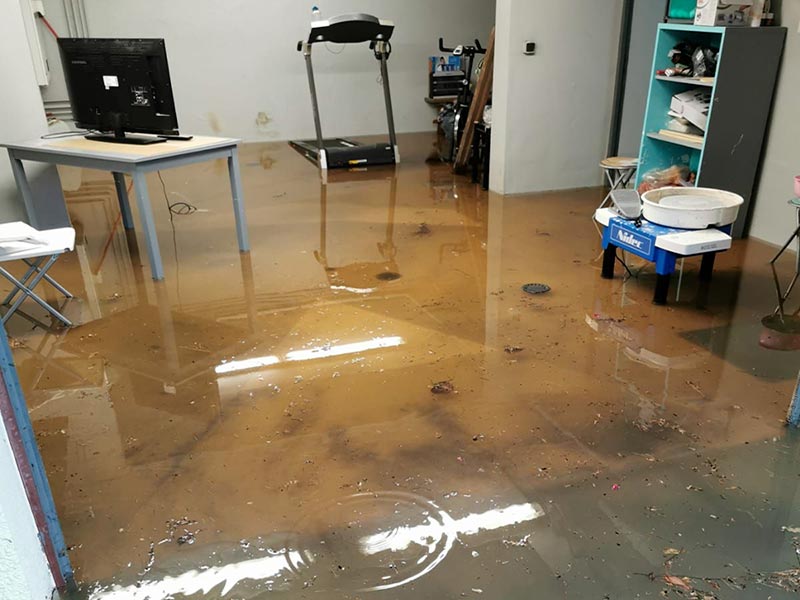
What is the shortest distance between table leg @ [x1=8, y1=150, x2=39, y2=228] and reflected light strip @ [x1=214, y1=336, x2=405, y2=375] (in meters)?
2.47

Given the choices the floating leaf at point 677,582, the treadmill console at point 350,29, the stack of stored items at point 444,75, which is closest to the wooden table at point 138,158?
the treadmill console at point 350,29

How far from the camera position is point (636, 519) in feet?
6.98

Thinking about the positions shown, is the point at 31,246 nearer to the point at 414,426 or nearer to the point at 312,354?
the point at 312,354

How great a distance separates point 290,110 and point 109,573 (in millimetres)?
7630

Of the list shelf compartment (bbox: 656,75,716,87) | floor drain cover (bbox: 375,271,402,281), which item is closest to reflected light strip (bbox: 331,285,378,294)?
floor drain cover (bbox: 375,271,402,281)

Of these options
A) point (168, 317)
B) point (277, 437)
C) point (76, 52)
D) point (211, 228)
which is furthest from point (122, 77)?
point (277, 437)

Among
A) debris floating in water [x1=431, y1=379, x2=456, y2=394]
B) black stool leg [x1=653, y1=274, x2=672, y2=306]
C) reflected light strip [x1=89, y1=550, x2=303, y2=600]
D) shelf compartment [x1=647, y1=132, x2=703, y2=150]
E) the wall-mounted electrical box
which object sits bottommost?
reflected light strip [x1=89, y1=550, x2=303, y2=600]

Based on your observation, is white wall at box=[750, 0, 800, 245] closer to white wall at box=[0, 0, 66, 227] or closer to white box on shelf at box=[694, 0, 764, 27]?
white box on shelf at box=[694, 0, 764, 27]

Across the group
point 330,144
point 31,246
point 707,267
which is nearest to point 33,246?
point 31,246

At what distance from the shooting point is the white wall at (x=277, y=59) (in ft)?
26.3

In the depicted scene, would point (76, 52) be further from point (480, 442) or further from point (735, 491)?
point (735, 491)

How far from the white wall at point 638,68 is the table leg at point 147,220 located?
14.0ft

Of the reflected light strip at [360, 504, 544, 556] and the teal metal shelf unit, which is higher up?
the teal metal shelf unit

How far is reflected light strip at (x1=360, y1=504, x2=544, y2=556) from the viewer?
2047 millimetres
